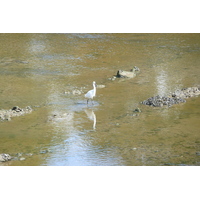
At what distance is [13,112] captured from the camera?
12.2 meters

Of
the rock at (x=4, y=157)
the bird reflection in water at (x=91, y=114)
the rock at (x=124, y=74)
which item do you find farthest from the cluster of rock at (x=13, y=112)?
the rock at (x=124, y=74)

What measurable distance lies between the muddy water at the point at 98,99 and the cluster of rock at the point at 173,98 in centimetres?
26

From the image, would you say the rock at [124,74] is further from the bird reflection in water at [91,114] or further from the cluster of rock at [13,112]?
Result: the cluster of rock at [13,112]

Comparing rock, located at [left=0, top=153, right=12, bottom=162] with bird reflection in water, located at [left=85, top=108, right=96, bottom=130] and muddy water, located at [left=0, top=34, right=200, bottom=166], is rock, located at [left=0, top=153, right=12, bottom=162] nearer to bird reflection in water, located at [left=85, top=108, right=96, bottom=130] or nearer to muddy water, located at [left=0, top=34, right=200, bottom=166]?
muddy water, located at [left=0, top=34, right=200, bottom=166]

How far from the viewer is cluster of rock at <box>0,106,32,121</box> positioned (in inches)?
468

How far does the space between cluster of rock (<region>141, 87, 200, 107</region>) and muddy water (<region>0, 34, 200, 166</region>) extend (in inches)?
10.2

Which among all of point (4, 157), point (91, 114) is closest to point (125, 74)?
point (91, 114)

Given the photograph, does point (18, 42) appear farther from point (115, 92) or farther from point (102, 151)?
point (102, 151)

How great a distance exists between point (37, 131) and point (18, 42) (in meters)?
11.3

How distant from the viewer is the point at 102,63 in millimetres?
18406

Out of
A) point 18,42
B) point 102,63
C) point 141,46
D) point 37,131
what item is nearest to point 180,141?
point 37,131

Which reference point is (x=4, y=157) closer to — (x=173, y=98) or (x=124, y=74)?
(x=173, y=98)

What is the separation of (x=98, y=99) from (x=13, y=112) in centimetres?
285

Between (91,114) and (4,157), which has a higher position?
(91,114)
